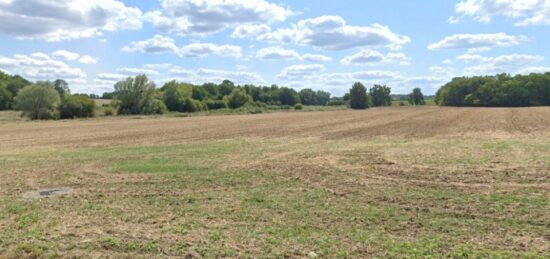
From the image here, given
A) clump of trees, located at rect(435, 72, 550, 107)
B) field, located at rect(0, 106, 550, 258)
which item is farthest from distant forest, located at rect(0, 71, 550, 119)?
field, located at rect(0, 106, 550, 258)

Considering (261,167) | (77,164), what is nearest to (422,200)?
(261,167)

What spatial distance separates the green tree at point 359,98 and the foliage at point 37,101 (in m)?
89.8

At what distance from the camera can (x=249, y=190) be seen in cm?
1196

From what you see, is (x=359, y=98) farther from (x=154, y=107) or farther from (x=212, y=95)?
(x=154, y=107)

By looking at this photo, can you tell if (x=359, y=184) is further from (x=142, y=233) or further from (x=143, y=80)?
(x=143, y=80)

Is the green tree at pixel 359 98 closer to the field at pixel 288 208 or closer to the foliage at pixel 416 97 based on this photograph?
the foliage at pixel 416 97

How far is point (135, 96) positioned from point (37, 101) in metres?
23.5

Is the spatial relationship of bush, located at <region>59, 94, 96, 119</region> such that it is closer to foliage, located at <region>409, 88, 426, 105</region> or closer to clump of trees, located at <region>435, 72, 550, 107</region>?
clump of trees, located at <region>435, 72, 550, 107</region>

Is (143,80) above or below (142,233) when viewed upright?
above

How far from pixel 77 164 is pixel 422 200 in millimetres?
13650

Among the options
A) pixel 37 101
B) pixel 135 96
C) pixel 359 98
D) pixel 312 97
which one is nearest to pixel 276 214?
pixel 37 101

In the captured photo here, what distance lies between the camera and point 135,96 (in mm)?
95812

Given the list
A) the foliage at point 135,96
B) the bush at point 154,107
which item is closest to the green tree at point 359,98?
the bush at point 154,107

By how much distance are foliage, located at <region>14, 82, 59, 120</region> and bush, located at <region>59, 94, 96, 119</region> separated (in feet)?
6.71
